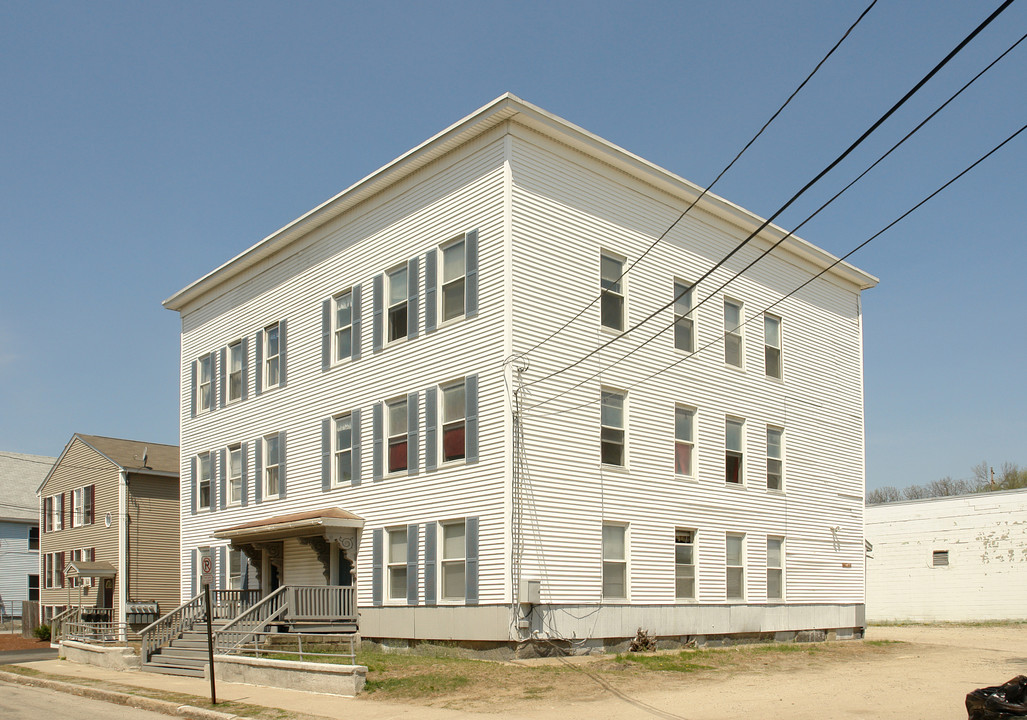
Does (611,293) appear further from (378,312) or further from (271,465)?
(271,465)

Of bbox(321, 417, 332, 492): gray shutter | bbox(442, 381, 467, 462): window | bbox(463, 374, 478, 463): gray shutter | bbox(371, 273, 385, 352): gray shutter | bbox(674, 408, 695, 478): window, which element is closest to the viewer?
bbox(463, 374, 478, 463): gray shutter

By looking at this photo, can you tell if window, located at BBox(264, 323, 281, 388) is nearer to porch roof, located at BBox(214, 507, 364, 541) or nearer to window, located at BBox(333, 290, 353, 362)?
window, located at BBox(333, 290, 353, 362)

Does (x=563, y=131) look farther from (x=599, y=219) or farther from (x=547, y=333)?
(x=547, y=333)

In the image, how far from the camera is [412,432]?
24125 mm

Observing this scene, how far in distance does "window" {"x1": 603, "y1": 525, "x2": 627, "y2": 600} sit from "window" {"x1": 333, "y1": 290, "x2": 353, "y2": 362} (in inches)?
342

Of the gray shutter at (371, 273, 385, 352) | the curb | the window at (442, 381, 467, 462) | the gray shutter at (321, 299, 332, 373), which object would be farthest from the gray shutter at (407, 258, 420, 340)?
the curb

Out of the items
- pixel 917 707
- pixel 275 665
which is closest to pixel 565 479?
pixel 275 665

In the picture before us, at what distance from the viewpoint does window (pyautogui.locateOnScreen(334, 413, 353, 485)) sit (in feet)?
86.7

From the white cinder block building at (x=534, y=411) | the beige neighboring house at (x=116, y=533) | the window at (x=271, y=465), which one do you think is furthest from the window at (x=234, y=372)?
the beige neighboring house at (x=116, y=533)

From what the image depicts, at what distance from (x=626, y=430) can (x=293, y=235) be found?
465 inches

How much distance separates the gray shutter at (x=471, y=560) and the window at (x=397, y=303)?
Result: 5.57 metres

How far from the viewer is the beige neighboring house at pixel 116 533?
42812mm

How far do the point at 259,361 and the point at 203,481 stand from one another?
5.54 m

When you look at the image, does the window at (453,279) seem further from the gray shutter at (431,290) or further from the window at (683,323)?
the window at (683,323)
